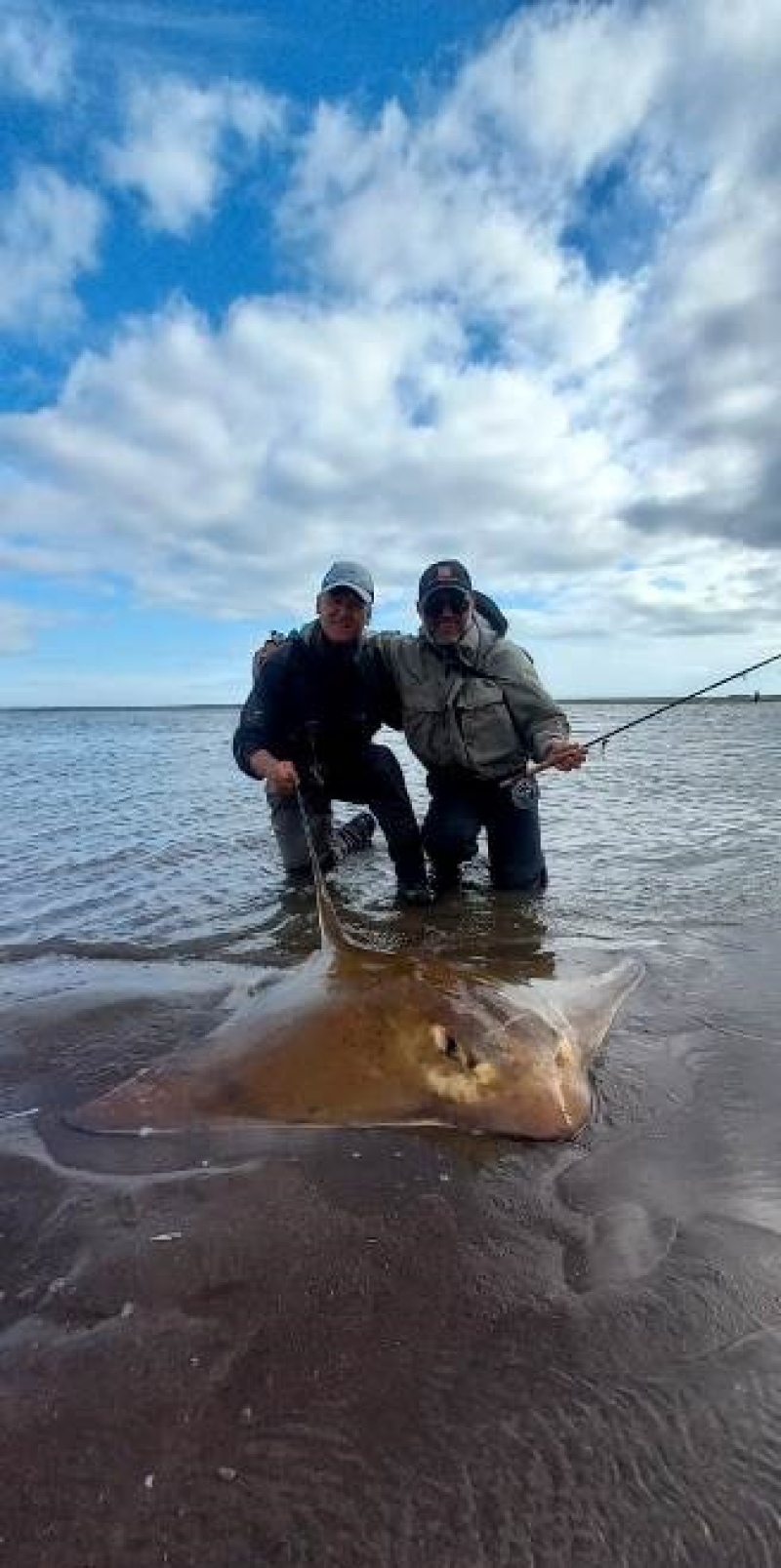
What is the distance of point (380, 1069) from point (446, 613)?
3.75 metres

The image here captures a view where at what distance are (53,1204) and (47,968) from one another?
272cm

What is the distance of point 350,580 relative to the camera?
591 cm

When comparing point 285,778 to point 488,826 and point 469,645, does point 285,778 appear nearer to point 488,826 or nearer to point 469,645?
point 469,645

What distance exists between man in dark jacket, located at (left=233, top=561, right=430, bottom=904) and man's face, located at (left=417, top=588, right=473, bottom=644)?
1.48ft

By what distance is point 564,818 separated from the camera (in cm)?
1102

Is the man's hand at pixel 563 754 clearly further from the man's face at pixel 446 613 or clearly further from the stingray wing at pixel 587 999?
the stingray wing at pixel 587 999

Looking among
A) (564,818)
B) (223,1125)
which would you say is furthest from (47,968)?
(564,818)

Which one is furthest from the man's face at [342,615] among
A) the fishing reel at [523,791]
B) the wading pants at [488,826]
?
the fishing reel at [523,791]

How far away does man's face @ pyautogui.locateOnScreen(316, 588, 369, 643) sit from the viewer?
5.92 m

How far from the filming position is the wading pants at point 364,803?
21.2 ft

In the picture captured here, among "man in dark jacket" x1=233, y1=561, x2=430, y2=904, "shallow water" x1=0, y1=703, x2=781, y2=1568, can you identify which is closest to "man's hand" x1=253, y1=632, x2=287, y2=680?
"man in dark jacket" x1=233, y1=561, x2=430, y2=904

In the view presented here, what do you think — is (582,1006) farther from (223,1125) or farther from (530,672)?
(530,672)

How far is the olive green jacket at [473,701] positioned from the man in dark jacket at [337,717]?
0.25 m

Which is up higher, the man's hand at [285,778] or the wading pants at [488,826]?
the man's hand at [285,778]
